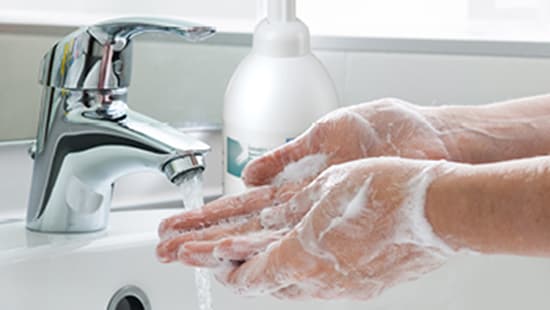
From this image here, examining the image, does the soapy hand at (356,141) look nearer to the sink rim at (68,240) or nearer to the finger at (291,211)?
the finger at (291,211)

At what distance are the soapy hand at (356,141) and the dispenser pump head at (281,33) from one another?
0.15m

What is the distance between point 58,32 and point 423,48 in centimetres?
37

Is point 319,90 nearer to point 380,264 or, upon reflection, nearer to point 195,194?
point 195,194

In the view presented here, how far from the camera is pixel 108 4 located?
3.04ft

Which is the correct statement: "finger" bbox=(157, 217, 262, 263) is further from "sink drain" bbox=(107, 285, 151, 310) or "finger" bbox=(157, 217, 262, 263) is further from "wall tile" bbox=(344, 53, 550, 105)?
"wall tile" bbox=(344, 53, 550, 105)

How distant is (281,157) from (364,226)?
0.45 ft

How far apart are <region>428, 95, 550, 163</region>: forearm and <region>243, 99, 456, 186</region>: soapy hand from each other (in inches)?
0.5

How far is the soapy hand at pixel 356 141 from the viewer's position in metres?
0.68

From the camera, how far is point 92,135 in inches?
28.5

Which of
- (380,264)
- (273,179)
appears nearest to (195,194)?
Result: (273,179)

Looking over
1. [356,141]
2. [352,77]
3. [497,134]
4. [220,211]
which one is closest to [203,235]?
[220,211]

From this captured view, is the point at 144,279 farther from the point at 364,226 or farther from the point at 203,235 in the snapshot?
the point at 364,226

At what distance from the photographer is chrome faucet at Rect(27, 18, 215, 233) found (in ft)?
2.26

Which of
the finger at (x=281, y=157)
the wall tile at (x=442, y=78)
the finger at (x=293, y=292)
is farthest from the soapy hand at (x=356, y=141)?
the wall tile at (x=442, y=78)
